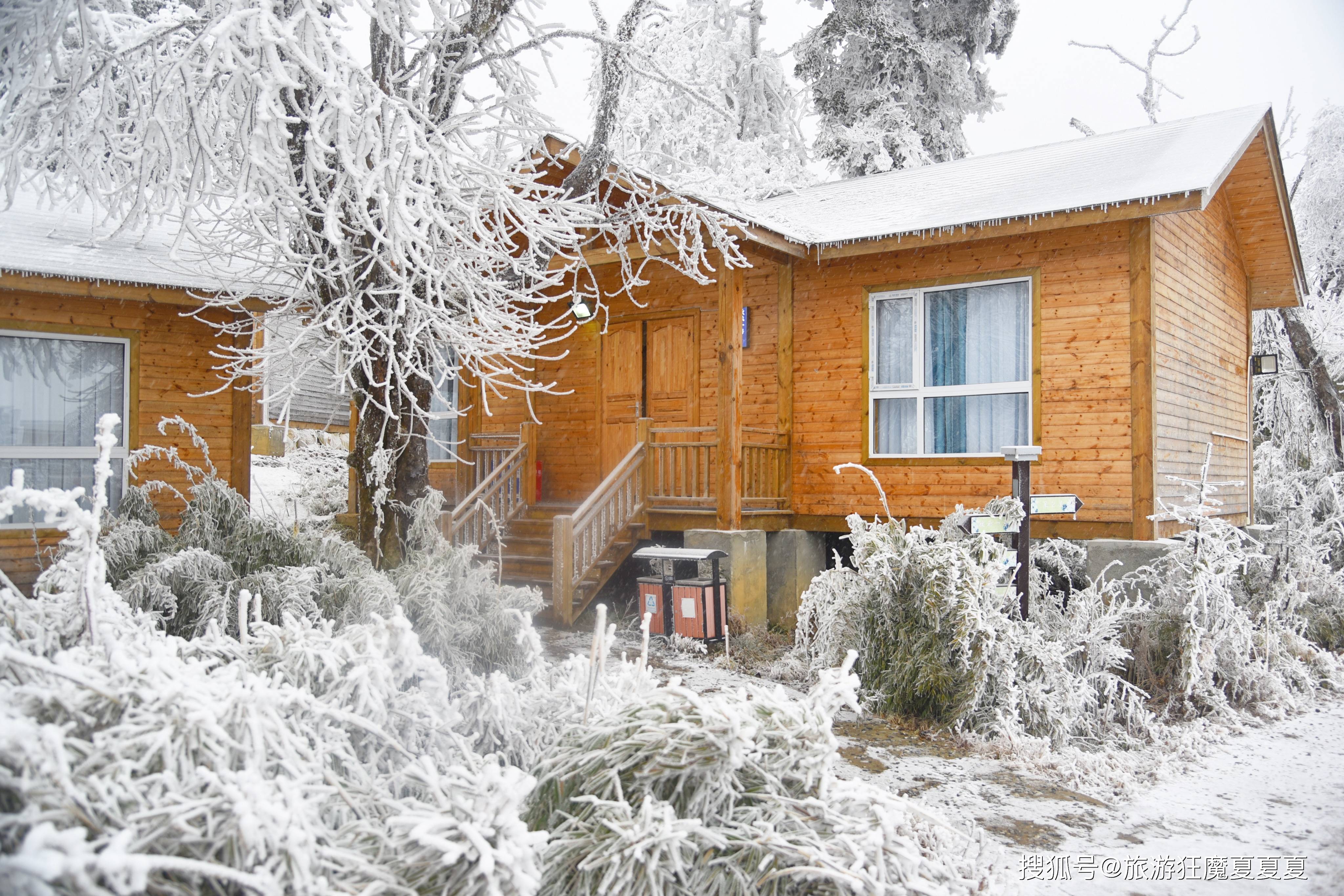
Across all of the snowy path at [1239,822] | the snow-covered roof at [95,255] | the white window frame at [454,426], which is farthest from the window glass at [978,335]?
the snow-covered roof at [95,255]

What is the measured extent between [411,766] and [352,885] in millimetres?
283

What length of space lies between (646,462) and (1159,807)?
620 centimetres

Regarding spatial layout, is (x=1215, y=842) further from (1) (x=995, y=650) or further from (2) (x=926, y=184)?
(2) (x=926, y=184)

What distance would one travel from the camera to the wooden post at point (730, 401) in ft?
29.9

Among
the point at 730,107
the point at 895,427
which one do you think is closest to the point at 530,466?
the point at 895,427

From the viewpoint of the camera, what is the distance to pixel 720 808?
7.45 ft

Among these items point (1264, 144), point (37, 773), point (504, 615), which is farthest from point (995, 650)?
point (1264, 144)

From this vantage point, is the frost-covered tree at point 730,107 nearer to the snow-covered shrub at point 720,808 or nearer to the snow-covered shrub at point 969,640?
the snow-covered shrub at point 969,640

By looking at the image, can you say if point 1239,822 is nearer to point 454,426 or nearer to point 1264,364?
point 1264,364

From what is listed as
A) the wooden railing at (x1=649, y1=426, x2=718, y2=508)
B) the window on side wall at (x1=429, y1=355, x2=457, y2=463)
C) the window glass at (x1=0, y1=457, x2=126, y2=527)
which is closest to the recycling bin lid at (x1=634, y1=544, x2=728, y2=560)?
the wooden railing at (x1=649, y1=426, x2=718, y2=508)

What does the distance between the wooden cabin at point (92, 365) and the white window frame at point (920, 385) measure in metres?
6.29

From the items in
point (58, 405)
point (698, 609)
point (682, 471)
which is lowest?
point (698, 609)

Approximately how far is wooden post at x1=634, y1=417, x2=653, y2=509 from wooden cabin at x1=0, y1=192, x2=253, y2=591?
4.22 metres

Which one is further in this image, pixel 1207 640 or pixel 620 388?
pixel 620 388
